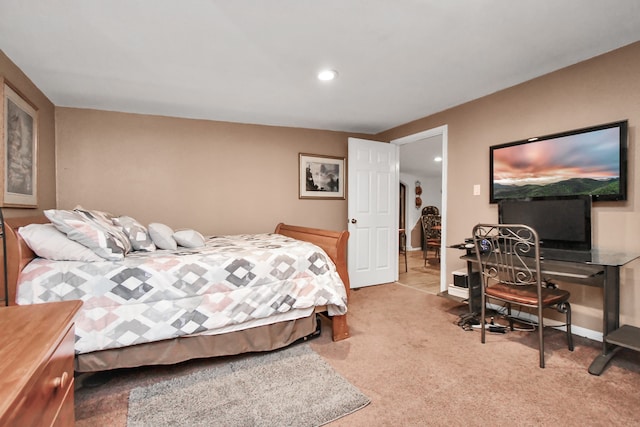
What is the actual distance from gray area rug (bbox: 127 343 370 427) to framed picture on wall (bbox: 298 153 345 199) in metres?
2.60

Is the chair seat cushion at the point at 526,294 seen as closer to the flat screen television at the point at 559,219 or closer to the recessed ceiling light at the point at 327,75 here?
the flat screen television at the point at 559,219

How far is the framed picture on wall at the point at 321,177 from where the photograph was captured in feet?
14.1

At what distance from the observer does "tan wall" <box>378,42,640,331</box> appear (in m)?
2.22

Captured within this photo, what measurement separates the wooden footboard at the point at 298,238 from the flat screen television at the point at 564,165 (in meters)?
1.71

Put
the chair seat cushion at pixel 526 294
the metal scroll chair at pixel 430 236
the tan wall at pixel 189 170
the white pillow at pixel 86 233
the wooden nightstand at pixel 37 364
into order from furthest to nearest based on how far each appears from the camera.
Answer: the metal scroll chair at pixel 430 236, the tan wall at pixel 189 170, the chair seat cushion at pixel 526 294, the white pillow at pixel 86 233, the wooden nightstand at pixel 37 364

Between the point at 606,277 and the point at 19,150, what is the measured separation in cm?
439

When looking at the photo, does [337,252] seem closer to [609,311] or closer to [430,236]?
[609,311]

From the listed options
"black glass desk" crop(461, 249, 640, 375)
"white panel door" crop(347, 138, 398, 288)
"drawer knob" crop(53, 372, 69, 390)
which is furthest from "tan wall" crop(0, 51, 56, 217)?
"black glass desk" crop(461, 249, 640, 375)

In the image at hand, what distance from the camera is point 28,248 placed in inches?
70.1

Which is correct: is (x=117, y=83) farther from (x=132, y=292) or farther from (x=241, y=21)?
(x=132, y=292)

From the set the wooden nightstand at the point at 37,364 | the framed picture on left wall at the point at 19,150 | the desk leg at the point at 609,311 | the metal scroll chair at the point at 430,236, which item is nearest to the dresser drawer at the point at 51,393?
the wooden nightstand at the point at 37,364

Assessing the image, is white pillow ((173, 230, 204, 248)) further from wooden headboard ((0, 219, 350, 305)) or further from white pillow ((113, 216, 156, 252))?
wooden headboard ((0, 219, 350, 305))

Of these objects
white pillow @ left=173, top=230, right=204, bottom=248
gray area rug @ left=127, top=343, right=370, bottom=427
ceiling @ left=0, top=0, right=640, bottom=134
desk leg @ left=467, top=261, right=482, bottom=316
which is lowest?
gray area rug @ left=127, top=343, right=370, bottom=427

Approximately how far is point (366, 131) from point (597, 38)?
277 cm
